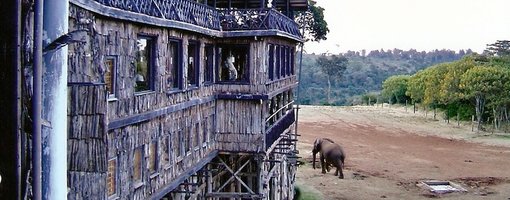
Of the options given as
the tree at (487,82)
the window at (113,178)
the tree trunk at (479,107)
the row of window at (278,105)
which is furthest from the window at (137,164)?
the tree trunk at (479,107)

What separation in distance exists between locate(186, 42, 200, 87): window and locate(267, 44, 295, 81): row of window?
3201mm

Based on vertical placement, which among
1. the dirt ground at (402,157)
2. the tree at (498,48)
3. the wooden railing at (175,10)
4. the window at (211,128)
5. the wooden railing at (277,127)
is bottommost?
the dirt ground at (402,157)

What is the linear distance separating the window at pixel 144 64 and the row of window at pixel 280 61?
21.8ft

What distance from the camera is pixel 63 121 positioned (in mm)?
4922

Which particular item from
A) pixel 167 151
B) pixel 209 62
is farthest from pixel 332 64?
pixel 167 151

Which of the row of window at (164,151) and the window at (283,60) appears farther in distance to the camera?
the window at (283,60)

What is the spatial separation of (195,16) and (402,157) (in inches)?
1189

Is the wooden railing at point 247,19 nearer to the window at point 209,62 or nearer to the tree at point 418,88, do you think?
the window at point 209,62

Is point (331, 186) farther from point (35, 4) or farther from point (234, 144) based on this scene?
point (35, 4)

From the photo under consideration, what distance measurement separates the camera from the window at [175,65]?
1325 centimetres

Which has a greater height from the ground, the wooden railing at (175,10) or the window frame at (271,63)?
the wooden railing at (175,10)

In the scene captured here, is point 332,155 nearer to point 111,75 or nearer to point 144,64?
point 144,64

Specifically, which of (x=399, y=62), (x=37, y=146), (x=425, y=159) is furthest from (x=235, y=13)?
(x=399, y=62)

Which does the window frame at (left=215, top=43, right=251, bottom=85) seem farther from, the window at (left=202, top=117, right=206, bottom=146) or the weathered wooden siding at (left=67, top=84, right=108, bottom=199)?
the weathered wooden siding at (left=67, top=84, right=108, bottom=199)
